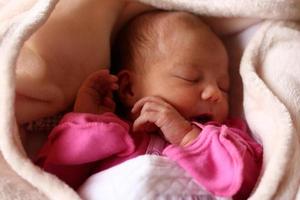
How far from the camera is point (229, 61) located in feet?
4.23

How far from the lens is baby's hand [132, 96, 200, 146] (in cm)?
106

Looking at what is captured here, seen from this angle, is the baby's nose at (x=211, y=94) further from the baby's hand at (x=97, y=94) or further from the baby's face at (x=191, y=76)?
the baby's hand at (x=97, y=94)

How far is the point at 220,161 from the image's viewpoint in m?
0.99

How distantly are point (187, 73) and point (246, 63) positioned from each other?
0.12m

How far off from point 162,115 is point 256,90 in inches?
7.2

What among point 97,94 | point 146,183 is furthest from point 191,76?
point 146,183

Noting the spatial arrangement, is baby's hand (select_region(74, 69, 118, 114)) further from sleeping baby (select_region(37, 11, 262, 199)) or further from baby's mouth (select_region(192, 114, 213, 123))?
baby's mouth (select_region(192, 114, 213, 123))

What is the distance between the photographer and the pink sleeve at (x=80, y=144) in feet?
3.32

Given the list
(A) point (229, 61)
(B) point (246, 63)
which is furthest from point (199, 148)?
(A) point (229, 61)

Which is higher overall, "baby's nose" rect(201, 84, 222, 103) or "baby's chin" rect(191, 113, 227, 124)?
"baby's nose" rect(201, 84, 222, 103)

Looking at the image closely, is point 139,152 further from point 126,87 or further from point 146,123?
point 126,87

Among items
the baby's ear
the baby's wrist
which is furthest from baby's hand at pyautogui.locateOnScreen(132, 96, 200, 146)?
the baby's ear

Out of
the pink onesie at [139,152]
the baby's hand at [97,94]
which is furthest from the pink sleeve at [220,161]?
the baby's hand at [97,94]

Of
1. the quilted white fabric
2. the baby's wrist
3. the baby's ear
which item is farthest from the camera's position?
the baby's ear
